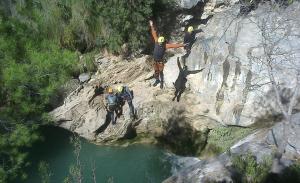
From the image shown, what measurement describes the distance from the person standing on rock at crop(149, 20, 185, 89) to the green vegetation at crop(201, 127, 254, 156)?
260cm

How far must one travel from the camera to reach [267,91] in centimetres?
1439

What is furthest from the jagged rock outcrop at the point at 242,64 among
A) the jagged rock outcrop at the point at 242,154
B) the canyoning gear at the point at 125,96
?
the canyoning gear at the point at 125,96

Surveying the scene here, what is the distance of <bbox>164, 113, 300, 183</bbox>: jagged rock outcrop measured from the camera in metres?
12.0

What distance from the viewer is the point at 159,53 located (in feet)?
50.7

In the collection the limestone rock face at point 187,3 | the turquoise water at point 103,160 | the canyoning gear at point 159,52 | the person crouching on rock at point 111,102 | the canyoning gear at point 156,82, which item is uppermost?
the limestone rock face at point 187,3

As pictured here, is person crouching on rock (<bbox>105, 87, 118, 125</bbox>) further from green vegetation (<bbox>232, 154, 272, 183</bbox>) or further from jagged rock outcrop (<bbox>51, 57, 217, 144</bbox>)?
green vegetation (<bbox>232, 154, 272, 183</bbox>)

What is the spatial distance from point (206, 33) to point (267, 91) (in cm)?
316

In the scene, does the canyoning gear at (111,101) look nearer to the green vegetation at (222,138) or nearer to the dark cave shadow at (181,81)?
the dark cave shadow at (181,81)

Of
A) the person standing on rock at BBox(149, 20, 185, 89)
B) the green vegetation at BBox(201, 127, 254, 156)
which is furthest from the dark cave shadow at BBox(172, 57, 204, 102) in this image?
the green vegetation at BBox(201, 127, 254, 156)

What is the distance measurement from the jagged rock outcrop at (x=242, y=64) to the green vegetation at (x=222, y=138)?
279 millimetres

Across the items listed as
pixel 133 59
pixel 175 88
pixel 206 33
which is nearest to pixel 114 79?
pixel 133 59

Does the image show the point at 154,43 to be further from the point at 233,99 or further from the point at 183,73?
the point at 233,99

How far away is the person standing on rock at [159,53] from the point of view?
15414mm

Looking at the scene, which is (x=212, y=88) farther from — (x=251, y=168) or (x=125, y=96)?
(x=251, y=168)
